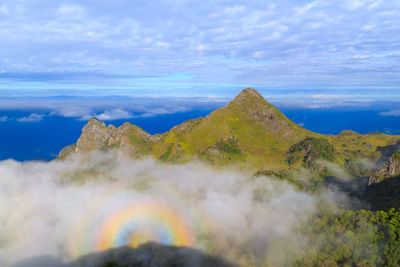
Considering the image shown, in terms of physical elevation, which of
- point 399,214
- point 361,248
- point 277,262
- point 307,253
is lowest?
point 277,262

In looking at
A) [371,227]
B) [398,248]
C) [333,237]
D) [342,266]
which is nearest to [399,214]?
[371,227]

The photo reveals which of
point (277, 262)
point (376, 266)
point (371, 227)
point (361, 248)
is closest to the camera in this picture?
point (376, 266)

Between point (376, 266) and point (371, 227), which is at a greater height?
point (371, 227)

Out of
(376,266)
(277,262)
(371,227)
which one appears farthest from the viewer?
(277,262)

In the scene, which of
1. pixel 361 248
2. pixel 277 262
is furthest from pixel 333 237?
pixel 277 262

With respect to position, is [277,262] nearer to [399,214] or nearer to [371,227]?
[371,227]

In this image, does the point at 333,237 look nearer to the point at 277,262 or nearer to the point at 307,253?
the point at 307,253

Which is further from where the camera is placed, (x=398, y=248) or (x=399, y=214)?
(x=399, y=214)

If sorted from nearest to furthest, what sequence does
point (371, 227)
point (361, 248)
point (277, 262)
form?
point (361, 248) → point (371, 227) → point (277, 262)

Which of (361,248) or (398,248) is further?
(361,248)
